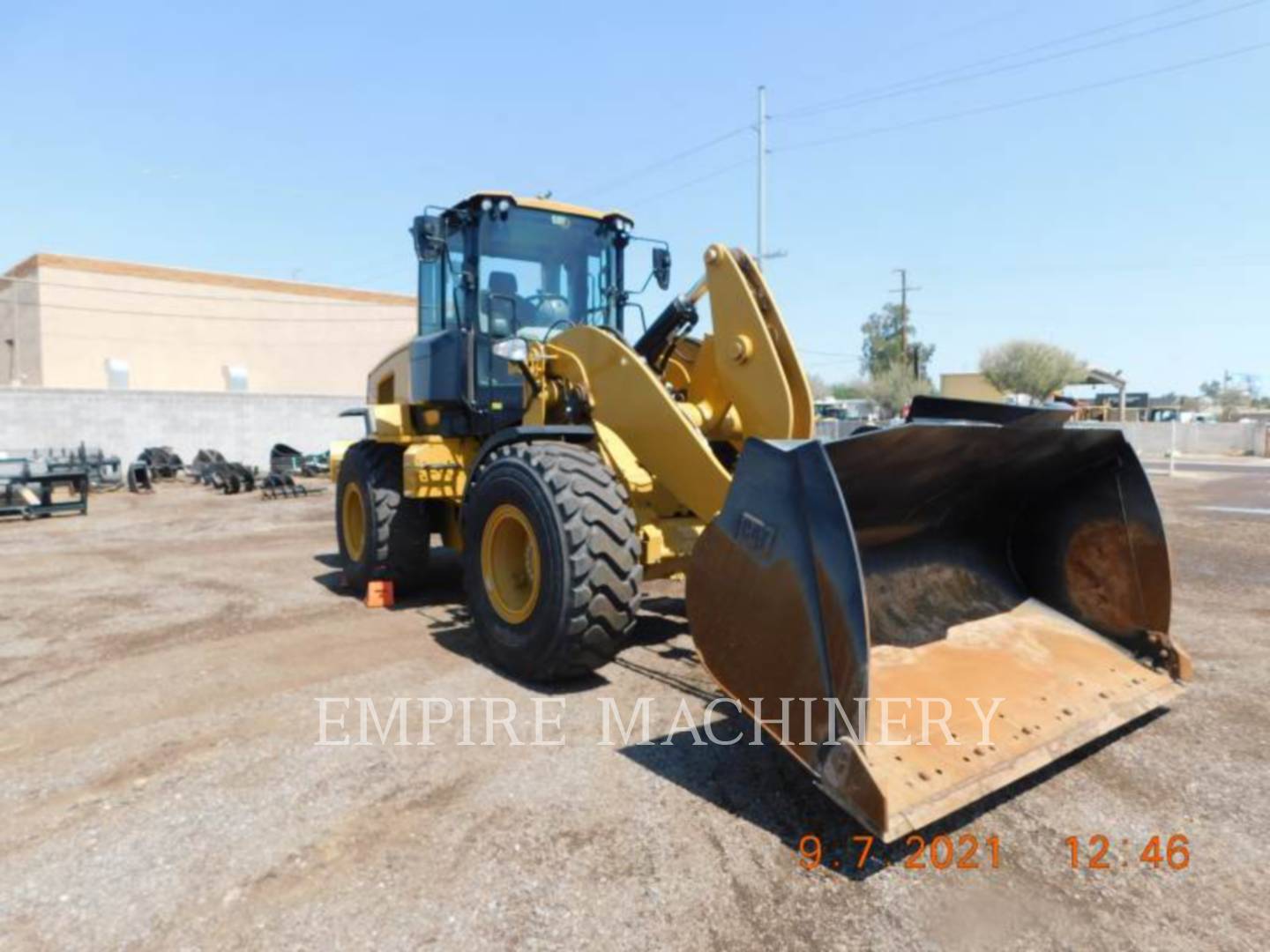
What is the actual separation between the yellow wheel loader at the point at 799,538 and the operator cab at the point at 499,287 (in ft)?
0.08

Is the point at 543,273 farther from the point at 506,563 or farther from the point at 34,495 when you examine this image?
the point at 34,495

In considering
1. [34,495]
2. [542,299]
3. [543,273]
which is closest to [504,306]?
[542,299]

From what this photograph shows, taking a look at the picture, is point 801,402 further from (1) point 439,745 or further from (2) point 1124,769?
(1) point 439,745

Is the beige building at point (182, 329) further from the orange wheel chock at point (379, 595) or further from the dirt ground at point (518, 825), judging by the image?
the dirt ground at point (518, 825)

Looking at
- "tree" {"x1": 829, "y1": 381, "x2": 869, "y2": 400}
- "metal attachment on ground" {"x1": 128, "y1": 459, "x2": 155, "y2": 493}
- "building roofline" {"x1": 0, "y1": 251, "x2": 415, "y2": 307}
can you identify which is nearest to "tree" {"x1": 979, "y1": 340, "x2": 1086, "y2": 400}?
"tree" {"x1": 829, "y1": 381, "x2": 869, "y2": 400}

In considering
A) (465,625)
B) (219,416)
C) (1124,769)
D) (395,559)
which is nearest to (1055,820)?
(1124,769)

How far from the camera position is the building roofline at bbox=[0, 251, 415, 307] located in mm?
27188

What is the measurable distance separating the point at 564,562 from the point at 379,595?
2993 mm

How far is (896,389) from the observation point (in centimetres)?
4878

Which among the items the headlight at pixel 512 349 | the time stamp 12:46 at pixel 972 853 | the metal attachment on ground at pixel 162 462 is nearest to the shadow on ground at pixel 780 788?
the time stamp 12:46 at pixel 972 853

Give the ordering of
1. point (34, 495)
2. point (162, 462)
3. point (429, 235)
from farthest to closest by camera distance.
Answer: point (162, 462), point (34, 495), point (429, 235)

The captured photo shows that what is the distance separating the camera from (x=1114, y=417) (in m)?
37.4

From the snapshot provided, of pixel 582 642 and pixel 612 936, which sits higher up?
pixel 582 642

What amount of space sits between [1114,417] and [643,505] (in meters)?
40.1
